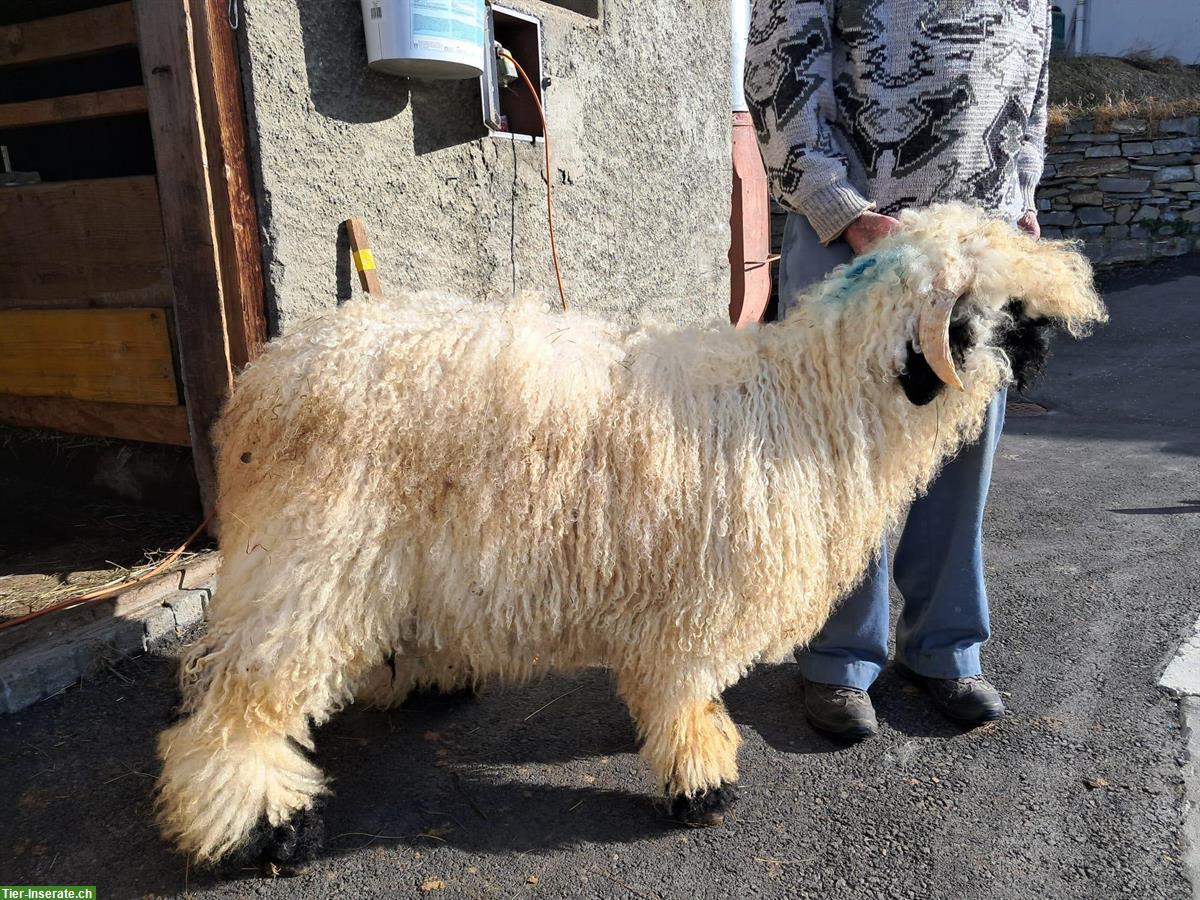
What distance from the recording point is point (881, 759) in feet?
8.72

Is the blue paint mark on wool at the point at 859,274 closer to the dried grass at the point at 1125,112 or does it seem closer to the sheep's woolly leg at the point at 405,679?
the sheep's woolly leg at the point at 405,679

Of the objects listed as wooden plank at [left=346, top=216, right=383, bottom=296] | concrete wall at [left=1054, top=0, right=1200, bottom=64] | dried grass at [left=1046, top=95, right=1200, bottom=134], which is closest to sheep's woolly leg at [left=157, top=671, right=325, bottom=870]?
wooden plank at [left=346, top=216, right=383, bottom=296]

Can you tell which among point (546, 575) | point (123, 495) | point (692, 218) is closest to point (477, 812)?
point (546, 575)

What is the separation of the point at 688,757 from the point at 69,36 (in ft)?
13.0

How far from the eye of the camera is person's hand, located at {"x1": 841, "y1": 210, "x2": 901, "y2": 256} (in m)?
2.42

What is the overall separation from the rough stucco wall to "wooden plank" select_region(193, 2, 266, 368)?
2.3 inches

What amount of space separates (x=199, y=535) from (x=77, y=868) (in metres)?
1.84

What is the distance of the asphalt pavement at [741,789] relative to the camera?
2.18m

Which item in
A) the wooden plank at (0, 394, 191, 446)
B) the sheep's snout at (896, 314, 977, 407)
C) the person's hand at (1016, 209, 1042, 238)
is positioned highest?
the person's hand at (1016, 209, 1042, 238)

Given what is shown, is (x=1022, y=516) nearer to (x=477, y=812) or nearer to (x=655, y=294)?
(x=655, y=294)

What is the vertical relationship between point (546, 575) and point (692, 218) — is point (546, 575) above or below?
below

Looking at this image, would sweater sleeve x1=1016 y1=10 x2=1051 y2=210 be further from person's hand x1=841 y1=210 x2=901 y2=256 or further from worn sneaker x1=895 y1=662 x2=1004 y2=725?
worn sneaker x1=895 y1=662 x2=1004 y2=725

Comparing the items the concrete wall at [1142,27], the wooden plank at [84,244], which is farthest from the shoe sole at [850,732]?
the concrete wall at [1142,27]

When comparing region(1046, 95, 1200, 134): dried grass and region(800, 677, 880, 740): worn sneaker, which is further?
region(1046, 95, 1200, 134): dried grass
